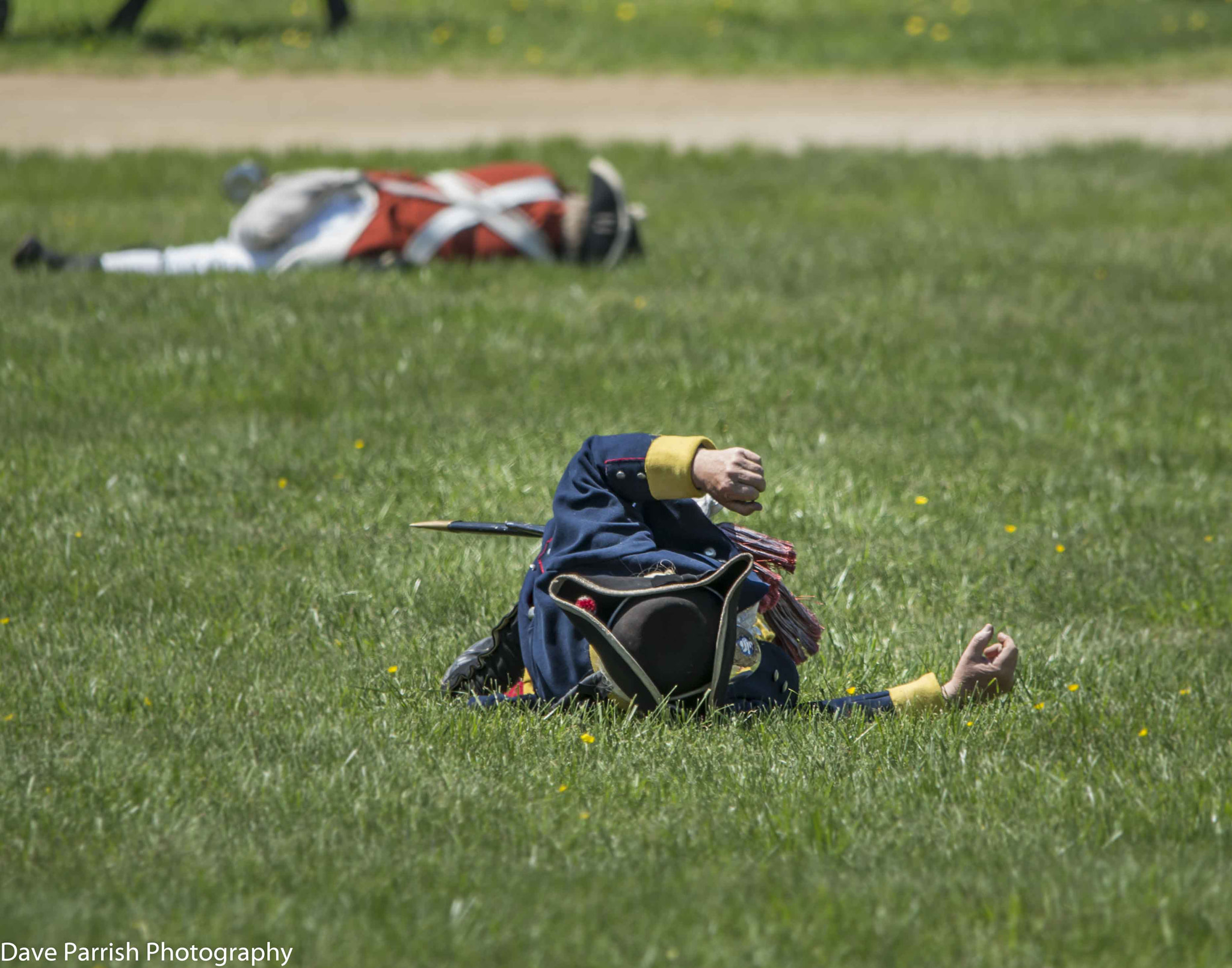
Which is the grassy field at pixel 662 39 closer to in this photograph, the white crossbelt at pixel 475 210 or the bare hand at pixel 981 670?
the white crossbelt at pixel 475 210

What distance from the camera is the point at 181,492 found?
208 inches

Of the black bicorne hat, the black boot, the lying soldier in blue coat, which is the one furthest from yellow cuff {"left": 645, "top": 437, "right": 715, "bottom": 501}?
the black boot

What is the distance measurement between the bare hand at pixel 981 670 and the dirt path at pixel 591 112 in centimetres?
907

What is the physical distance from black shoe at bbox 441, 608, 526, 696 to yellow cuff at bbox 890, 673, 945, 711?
3.17ft

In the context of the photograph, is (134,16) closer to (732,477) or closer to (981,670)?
(732,477)

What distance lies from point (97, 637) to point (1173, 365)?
5151 millimetres

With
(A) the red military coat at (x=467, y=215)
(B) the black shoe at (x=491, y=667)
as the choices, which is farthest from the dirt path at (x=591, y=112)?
(B) the black shoe at (x=491, y=667)

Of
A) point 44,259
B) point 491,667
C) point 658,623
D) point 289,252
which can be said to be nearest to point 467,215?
point 289,252

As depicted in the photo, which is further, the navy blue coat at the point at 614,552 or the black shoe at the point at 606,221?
the black shoe at the point at 606,221

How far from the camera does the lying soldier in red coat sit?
310 inches

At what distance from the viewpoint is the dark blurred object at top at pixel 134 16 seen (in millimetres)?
17328

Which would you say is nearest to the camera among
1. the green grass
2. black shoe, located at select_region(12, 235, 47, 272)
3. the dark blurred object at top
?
the green grass

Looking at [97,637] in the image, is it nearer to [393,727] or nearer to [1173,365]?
[393,727]

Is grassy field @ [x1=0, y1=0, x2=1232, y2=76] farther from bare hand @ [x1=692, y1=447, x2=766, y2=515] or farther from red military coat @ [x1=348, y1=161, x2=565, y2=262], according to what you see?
bare hand @ [x1=692, y1=447, x2=766, y2=515]
